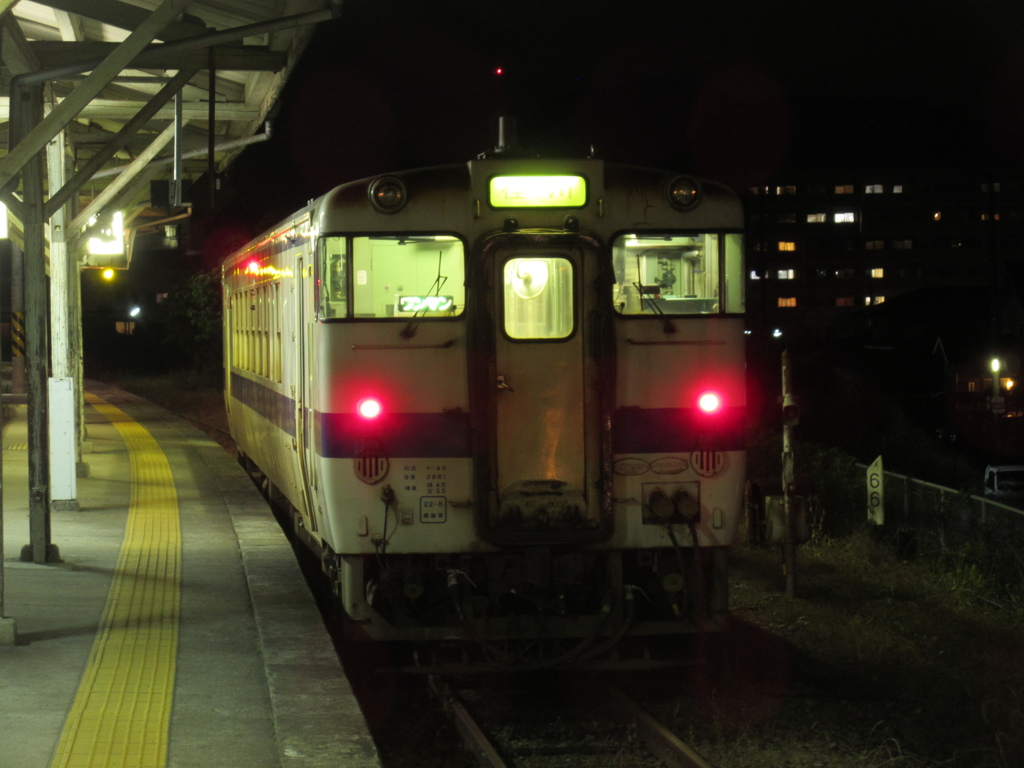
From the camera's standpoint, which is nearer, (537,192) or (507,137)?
(537,192)

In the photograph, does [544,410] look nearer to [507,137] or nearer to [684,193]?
[684,193]

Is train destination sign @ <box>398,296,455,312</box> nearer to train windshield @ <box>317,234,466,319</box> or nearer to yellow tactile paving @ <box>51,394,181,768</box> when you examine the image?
train windshield @ <box>317,234,466,319</box>

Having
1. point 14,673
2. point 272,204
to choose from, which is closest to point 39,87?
point 14,673

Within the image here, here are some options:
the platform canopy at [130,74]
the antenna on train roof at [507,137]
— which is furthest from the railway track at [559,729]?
the platform canopy at [130,74]

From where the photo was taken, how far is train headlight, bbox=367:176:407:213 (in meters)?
6.62

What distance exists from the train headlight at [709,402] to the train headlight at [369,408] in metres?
1.71

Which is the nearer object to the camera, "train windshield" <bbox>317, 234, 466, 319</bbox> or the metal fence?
"train windshield" <bbox>317, 234, 466, 319</bbox>

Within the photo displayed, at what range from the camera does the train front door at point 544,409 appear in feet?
21.7

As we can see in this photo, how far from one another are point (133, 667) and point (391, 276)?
7.71 feet

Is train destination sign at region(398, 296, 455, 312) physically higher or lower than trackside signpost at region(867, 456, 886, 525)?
higher

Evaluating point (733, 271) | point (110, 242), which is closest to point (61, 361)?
point (110, 242)

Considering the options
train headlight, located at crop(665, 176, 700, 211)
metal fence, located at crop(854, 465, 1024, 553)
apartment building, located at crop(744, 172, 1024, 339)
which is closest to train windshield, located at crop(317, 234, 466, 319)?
train headlight, located at crop(665, 176, 700, 211)

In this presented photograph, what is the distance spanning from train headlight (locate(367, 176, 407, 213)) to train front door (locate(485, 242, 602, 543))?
0.57 meters

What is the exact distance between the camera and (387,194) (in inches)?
261
